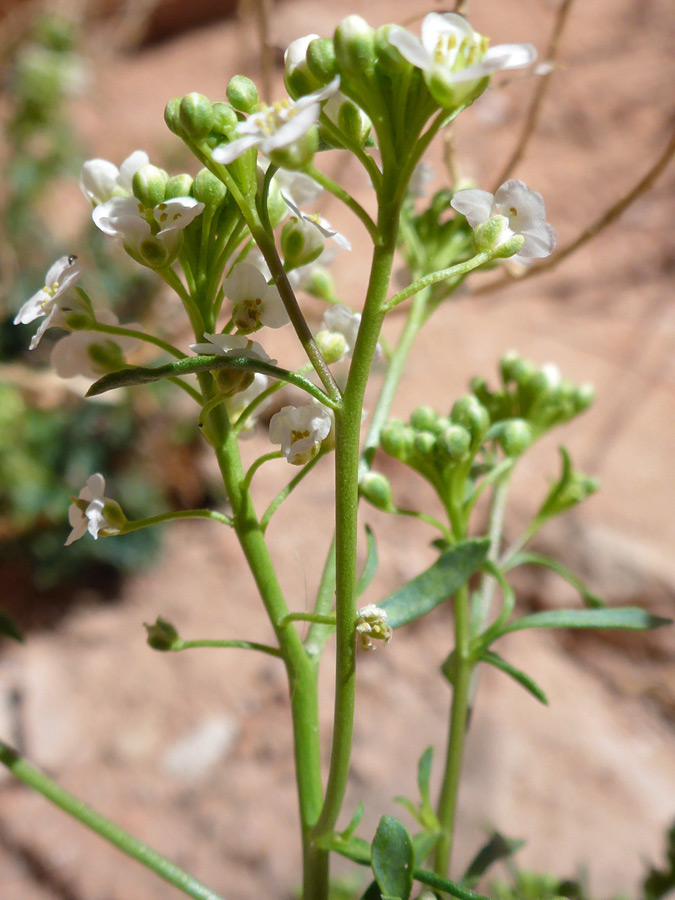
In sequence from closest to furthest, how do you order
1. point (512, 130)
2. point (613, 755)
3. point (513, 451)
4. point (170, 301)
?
1. point (513, 451)
2. point (613, 755)
3. point (170, 301)
4. point (512, 130)

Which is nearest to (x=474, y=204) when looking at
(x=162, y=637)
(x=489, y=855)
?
(x=162, y=637)

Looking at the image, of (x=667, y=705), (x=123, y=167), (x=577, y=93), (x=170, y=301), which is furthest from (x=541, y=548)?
(x=577, y=93)

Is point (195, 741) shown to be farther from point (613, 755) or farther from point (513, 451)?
point (513, 451)

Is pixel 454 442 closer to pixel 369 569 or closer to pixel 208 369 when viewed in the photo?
pixel 369 569

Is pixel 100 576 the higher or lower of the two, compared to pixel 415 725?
higher

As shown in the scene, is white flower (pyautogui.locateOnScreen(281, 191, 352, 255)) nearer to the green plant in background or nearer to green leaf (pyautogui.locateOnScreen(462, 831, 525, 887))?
the green plant in background

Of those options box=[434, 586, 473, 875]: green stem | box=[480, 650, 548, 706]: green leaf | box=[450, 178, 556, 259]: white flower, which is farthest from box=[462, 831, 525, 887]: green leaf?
box=[450, 178, 556, 259]: white flower

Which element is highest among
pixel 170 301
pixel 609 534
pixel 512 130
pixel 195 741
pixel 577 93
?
pixel 577 93
